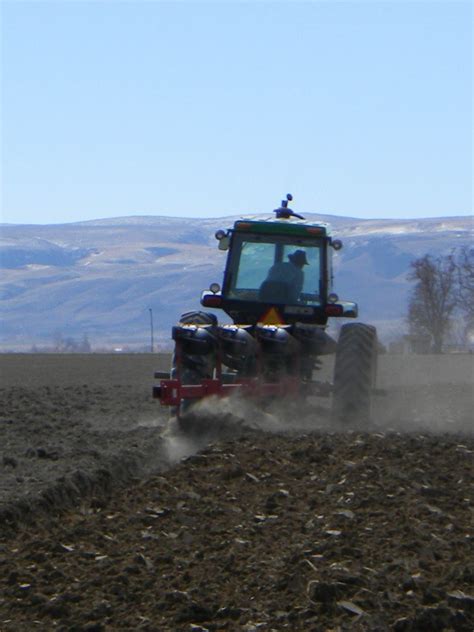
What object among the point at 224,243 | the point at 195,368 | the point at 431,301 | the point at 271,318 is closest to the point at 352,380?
the point at 271,318

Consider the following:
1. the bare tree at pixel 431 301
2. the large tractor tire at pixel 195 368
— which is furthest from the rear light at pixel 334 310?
the bare tree at pixel 431 301

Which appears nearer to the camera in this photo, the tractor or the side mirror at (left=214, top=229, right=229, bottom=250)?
the tractor

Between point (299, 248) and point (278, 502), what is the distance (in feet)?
19.9

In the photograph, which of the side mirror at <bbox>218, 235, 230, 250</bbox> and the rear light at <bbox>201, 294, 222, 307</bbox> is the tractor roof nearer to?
the side mirror at <bbox>218, 235, 230, 250</bbox>

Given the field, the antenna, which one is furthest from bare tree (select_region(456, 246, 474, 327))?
the field

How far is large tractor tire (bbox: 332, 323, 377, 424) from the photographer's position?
13.4m

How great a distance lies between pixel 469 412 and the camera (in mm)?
15922

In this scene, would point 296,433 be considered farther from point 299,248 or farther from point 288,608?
point 288,608

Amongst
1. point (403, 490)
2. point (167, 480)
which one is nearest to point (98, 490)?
point (167, 480)

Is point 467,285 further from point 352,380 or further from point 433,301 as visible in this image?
point 352,380

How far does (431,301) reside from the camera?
67.5 m

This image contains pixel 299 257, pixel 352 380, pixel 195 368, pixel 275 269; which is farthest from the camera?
pixel 275 269

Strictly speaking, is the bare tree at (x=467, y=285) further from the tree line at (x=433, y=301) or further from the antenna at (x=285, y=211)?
the antenna at (x=285, y=211)

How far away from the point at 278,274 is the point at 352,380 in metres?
1.47
